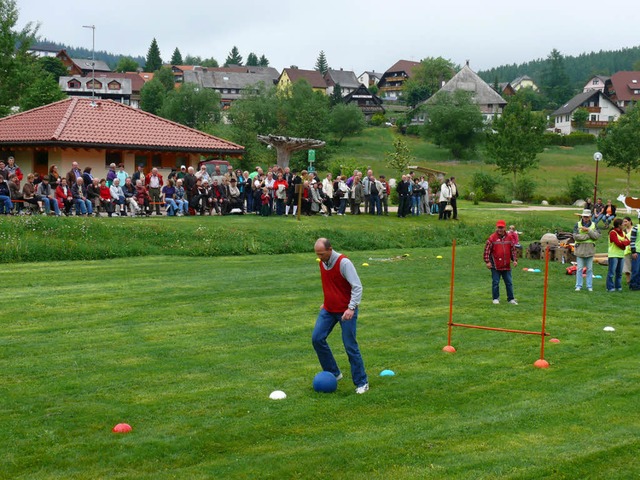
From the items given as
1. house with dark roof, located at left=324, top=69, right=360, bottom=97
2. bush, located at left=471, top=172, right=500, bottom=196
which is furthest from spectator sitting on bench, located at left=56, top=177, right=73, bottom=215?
house with dark roof, located at left=324, top=69, right=360, bottom=97

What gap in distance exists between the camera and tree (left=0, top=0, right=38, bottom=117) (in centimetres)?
5397

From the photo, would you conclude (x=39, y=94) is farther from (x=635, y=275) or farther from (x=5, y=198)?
(x=635, y=275)

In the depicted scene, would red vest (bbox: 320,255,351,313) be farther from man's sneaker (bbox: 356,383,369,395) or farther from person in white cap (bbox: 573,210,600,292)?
person in white cap (bbox: 573,210,600,292)

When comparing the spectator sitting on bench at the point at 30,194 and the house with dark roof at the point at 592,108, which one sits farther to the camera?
the house with dark roof at the point at 592,108

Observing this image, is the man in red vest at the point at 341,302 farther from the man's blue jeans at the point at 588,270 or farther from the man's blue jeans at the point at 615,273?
the man's blue jeans at the point at 615,273

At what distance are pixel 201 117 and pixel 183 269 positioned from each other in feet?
284

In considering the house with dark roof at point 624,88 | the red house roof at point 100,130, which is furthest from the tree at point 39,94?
the house with dark roof at point 624,88

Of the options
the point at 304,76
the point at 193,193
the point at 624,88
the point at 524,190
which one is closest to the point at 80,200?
the point at 193,193

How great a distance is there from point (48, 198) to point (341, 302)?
20288 mm

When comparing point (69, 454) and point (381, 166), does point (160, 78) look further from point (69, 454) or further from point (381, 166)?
point (69, 454)

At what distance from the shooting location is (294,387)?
477 inches

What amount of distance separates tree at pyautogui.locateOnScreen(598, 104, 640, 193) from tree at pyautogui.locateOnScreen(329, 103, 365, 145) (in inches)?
1688

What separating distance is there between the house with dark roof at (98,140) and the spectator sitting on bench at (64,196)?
9225 mm

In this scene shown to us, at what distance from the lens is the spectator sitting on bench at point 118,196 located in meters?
31.3
